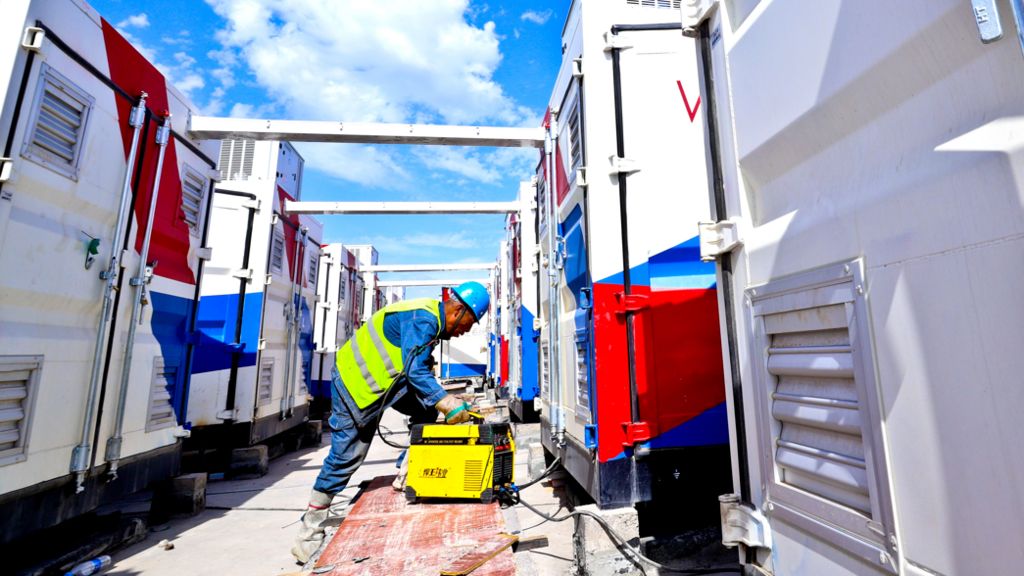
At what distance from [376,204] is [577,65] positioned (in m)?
5.05

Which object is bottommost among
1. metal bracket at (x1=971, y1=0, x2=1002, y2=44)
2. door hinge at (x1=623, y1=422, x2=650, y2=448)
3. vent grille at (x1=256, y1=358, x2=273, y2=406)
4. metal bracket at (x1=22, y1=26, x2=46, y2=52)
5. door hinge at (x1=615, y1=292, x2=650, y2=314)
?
door hinge at (x1=623, y1=422, x2=650, y2=448)

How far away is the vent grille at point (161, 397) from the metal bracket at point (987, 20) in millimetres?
4835

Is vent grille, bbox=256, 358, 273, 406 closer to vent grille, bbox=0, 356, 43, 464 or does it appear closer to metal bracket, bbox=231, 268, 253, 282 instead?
metal bracket, bbox=231, 268, 253, 282

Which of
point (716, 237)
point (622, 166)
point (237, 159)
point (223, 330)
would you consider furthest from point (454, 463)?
point (237, 159)

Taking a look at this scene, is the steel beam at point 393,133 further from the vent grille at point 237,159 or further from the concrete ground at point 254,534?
the concrete ground at point 254,534

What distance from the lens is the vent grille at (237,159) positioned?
21.4 ft

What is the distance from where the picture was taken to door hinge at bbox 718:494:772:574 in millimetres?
1529

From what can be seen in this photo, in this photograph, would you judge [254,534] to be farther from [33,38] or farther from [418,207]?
[418,207]

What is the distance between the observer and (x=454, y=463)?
10.5 feet

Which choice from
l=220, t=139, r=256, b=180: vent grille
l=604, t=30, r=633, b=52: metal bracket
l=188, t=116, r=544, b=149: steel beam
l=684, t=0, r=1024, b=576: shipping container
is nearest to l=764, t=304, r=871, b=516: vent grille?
l=684, t=0, r=1024, b=576: shipping container

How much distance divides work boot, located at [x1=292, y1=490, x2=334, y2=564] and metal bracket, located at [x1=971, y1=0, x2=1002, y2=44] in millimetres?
3754

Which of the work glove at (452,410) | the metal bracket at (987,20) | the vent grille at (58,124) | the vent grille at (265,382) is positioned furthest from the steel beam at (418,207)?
the metal bracket at (987,20)

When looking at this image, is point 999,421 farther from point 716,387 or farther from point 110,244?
point 110,244

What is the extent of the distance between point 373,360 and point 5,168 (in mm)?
2183
